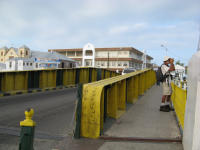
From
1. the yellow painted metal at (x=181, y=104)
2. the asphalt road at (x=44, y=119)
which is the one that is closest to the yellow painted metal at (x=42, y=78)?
the asphalt road at (x=44, y=119)

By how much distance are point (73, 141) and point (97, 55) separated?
75.4 metres

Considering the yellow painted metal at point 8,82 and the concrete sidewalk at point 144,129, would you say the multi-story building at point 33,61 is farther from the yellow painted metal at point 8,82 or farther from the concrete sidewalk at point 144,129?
the concrete sidewalk at point 144,129

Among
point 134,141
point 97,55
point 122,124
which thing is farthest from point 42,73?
point 97,55

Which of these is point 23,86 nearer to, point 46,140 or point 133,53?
point 46,140

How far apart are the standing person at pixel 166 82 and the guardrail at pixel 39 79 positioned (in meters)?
8.25

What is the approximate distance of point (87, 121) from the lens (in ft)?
14.9

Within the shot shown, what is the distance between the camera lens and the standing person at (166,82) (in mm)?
6922

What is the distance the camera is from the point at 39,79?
13.2 meters

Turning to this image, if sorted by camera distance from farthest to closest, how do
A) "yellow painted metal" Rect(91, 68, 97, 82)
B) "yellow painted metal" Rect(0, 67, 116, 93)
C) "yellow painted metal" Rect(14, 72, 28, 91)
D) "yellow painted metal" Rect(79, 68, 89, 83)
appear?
"yellow painted metal" Rect(91, 68, 97, 82) < "yellow painted metal" Rect(79, 68, 89, 83) < "yellow painted metal" Rect(14, 72, 28, 91) < "yellow painted metal" Rect(0, 67, 116, 93)

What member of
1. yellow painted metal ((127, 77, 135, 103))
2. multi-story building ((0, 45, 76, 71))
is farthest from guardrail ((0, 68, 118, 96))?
multi-story building ((0, 45, 76, 71))

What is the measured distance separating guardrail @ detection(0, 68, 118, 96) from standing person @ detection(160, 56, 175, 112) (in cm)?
825

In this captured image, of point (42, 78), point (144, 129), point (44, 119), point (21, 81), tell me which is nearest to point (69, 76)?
point (42, 78)

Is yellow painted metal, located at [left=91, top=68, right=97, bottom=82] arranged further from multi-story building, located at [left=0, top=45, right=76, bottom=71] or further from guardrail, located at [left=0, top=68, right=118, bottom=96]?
multi-story building, located at [left=0, top=45, right=76, bottom=71]

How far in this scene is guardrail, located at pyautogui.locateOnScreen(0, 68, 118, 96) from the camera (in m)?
10.9
